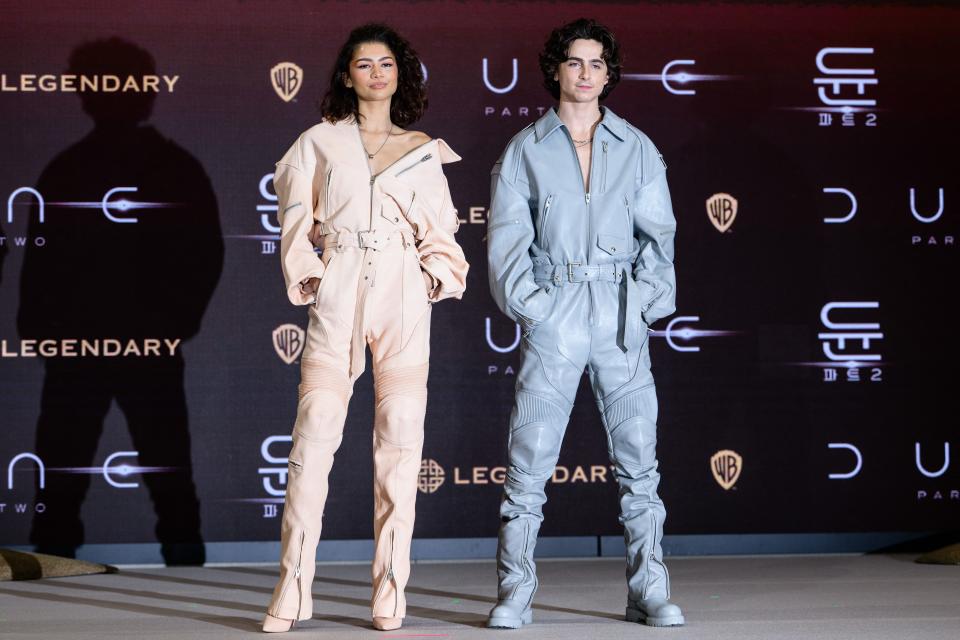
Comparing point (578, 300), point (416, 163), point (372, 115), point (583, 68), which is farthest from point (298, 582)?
point (583, 68)

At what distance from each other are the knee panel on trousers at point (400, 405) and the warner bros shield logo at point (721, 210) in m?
2.09

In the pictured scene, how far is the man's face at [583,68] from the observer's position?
3.76 m

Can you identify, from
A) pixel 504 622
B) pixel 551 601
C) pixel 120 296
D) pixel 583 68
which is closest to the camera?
pixel 504 622

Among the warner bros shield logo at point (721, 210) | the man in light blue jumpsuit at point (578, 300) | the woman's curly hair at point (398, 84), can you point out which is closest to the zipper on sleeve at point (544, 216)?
the man in light blue jumpsuit at point (578, 300)

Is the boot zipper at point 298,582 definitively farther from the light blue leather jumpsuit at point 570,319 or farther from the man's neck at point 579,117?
the man's neck at point 579,117

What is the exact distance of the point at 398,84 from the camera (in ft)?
12.8

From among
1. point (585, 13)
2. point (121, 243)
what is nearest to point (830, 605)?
point (585, 13)

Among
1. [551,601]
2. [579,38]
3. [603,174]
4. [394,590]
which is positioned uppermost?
[579,38]

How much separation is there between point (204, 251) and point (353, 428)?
38.3 inches

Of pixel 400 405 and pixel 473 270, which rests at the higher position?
pixel 473 270

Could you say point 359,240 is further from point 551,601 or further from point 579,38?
point 551,601

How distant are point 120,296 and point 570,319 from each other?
2299 millimetres

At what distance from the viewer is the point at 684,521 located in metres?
5.30

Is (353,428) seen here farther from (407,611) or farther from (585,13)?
(585,13)
